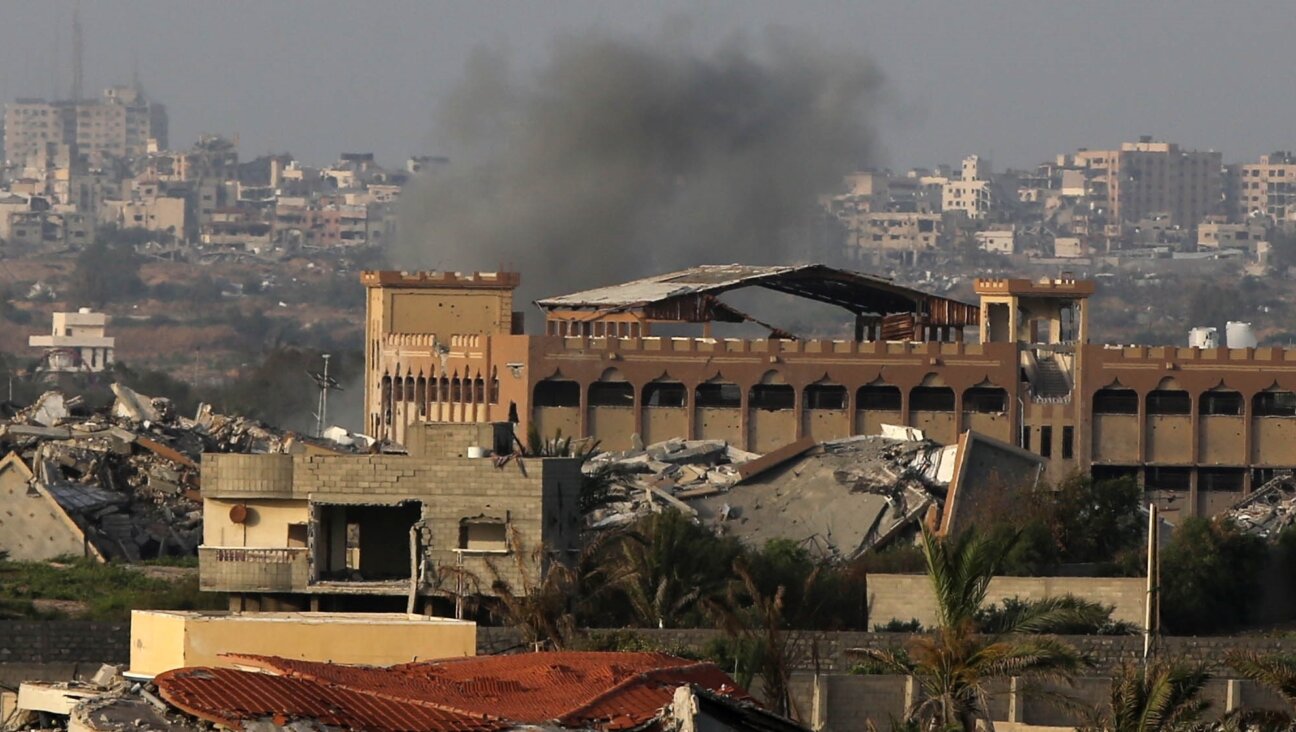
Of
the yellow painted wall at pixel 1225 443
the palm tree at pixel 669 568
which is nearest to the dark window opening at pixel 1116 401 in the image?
the yellow painted wall at pixel 1225 443

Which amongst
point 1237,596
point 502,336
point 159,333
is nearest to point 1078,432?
point 502,336

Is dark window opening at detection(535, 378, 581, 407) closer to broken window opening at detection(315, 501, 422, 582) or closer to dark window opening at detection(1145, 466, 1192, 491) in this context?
dark window opening at detection(1145, 466, 1192, 491)

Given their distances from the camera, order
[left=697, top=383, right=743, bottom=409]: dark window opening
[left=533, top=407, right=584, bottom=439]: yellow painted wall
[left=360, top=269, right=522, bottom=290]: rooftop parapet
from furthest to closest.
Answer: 1. [left=360, top=269, right=522, bottom=290]: rooftop parapet
2. [left=697, top=383, right=743, bottom=409]: dark window opening
3. [left=533, top=407, right=584, bottom=439]: yellow painted wall

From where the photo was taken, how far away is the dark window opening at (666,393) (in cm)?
7338

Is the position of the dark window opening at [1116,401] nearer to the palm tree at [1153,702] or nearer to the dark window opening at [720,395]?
the dark window opening at [720,395]

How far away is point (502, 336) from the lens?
75.1m

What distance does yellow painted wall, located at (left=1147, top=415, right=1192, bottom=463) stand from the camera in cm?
7362

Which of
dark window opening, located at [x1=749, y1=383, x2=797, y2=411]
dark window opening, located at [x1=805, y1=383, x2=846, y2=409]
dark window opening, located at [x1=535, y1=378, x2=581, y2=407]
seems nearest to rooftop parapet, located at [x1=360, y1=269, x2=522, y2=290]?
dark window opening, located at [x1=535, y1=378, x2=581, y2=407]

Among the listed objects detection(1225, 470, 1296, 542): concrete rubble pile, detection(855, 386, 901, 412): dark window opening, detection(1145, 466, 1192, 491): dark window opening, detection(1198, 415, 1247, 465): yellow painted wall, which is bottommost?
detection(1225, 470, 1296, 542): concrete rubble pile

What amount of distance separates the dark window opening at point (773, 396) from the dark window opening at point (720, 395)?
30cm

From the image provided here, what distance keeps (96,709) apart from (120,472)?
36.8 meters

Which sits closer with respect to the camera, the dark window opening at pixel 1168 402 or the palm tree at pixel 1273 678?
the palm tree at pixel 1273 678

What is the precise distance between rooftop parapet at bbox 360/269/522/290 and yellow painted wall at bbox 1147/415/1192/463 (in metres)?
14.6

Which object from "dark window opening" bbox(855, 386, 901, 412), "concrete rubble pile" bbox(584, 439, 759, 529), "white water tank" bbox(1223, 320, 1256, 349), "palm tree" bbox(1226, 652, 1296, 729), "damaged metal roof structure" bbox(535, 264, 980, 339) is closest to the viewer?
"palm tree" bbox(1226, 652, 1296, 729)
